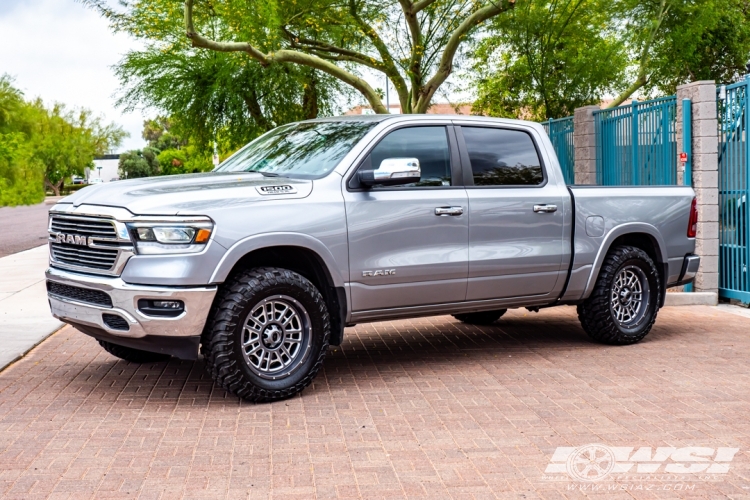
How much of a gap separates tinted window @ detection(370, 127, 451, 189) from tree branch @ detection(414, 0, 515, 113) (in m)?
10.7

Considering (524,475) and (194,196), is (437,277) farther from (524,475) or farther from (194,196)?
(524,475)

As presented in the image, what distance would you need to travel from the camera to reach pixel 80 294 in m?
6.92

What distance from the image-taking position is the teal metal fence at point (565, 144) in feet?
51.0

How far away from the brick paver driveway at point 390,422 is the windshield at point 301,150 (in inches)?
66.3

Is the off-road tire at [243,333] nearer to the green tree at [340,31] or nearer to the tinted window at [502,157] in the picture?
the tinted window at [502,157]

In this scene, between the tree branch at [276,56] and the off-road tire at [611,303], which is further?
the tree branch at [276,56]

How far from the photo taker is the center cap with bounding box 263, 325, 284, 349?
22.4 ft

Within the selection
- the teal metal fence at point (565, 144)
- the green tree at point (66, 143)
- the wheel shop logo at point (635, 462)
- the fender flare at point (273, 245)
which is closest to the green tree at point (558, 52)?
the teal metal fence at point (565, 144)

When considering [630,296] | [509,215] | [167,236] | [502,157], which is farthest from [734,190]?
[167,236]

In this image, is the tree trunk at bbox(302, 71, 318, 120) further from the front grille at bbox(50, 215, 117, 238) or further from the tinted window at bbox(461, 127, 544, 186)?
the front grille at bbox(50, 215, 117, 238)

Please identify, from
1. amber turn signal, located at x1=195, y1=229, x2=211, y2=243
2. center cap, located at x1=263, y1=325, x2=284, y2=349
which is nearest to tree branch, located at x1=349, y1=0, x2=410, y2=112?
center cap, located at x1=263, y1=325, x2=284, y2=349

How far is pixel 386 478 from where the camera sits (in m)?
5.15

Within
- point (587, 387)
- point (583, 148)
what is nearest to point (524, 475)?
point (587, 387)

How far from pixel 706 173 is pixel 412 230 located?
5584 millimetres
